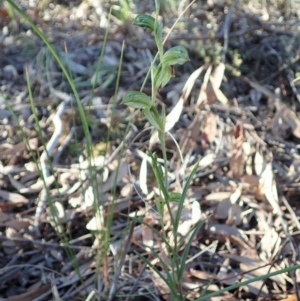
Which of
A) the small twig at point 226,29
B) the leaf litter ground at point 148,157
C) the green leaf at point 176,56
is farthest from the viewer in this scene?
the small twig at point 226,29

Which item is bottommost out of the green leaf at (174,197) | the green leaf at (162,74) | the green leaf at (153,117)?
the green leaf at (174,197)

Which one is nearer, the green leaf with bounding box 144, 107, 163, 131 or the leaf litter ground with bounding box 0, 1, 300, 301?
the green leaf with bounding box 144, 107, 163, 131

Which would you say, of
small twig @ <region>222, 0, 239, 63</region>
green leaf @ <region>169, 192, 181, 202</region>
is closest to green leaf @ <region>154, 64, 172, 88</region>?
green leaf @ <region>169, 192, 181, 202</region>

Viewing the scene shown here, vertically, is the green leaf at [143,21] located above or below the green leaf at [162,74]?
above

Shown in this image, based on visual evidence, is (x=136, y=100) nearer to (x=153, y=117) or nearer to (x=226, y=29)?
(x=153, y=117)

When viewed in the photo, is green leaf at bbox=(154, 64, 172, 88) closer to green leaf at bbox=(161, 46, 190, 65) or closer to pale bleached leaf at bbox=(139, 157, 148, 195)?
green leaf at bbox=(161, 46, 190, 65)

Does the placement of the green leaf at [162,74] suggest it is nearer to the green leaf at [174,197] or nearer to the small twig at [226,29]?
the green leaf at [174,197]

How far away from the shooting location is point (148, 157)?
5.14 ft

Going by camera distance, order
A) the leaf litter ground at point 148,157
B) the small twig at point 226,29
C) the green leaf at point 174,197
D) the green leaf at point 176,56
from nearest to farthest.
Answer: the green leaf at point 176,56 < the green leaf at point 174,197 < the leaf litter ground at point 148,157 < the small twig at point 226,29

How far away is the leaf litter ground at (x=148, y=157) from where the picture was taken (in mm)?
1254

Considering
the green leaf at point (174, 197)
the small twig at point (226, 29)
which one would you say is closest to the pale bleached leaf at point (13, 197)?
the green leaf at point (174, 197)

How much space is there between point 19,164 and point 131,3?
1.11 metres

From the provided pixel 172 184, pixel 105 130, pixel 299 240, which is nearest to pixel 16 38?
pixel 105 130

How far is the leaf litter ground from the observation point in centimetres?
125
